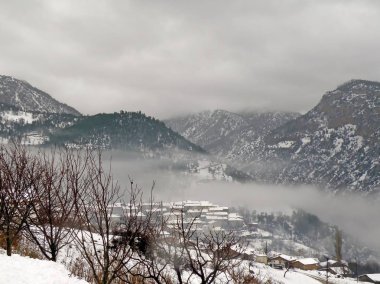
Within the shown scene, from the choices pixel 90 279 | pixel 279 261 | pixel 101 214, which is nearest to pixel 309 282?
pixel 279 261

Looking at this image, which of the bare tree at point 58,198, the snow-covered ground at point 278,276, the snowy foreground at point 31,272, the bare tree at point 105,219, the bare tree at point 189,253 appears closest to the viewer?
the bare tree at point 105,219

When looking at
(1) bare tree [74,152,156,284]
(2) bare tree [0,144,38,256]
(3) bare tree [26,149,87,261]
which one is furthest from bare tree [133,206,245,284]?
(2) bare tree [0,144,38,256]

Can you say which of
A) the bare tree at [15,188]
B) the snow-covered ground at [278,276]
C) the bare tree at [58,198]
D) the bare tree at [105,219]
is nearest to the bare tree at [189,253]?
the bare tree at [105,219]

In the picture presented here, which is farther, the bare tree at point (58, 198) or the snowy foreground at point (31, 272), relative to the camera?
the bare tree at point (58, 198)

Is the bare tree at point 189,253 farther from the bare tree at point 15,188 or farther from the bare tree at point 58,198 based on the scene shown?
the bare tree at point 15,188

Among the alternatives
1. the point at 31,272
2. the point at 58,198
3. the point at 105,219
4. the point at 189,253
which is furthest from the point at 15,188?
the point at 189,253

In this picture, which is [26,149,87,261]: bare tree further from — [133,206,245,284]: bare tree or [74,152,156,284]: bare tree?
[133,206,245,284]: bare tree

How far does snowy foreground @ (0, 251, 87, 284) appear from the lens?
47.2 feet

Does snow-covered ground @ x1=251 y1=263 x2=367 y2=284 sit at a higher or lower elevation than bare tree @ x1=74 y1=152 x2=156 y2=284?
lower

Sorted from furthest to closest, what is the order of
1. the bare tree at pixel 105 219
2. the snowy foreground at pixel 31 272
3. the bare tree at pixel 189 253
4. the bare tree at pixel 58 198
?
the bare tree at pixel 58 198, the snowy foreground at pixel 31 272, the bare tree at pixel 189 253, the bare tree at pixel 105 219

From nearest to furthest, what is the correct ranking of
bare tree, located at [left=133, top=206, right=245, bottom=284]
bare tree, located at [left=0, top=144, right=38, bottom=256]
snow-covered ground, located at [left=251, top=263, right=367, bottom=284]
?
bare tree, located at [left=133, top=206, right=245, bottom=284], bare tree, located at [left=0, top=144, right=38, bottom=256], snow-covered ground, located at [left=251, top=263, right=367, bottom=284]

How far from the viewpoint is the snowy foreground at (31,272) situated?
47.2 ft

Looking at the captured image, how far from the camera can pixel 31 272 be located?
1566 cm

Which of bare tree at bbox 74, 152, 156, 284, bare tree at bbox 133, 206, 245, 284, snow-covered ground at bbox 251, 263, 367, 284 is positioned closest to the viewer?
bare tree at bbox 74, 152, 156, 284
